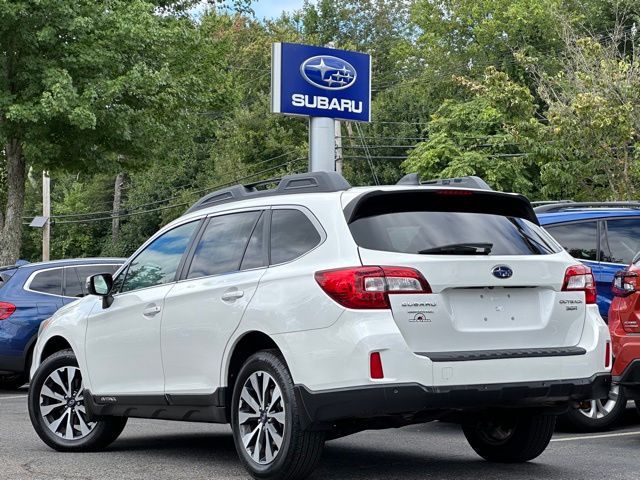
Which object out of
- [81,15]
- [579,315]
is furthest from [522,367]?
[81,15]

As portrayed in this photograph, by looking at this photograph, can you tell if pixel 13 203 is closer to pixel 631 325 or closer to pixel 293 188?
pixel 631 325

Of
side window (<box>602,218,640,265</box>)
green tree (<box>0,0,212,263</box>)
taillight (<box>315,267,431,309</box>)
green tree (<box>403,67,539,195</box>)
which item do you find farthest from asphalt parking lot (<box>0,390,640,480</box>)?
green tree (<box>403,67,539,195</box>)

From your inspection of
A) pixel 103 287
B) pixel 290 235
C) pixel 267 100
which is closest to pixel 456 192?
pixel 290 235

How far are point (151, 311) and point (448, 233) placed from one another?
2.33 m

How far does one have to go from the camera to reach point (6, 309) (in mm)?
14523

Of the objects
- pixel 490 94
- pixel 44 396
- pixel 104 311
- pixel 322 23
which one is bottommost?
pixel 44 396

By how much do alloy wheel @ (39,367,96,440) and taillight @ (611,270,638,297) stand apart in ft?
13.6

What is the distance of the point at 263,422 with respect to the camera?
263 inches

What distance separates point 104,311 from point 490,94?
1979cm

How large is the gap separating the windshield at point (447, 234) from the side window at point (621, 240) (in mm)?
3475

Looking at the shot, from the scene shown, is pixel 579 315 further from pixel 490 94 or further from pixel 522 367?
pixel 490 94

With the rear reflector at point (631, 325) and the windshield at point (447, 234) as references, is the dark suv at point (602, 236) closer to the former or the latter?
the rear reflector at point (631, 325)

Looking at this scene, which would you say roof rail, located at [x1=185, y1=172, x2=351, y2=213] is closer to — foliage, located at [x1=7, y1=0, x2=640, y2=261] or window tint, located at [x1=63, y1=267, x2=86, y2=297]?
window tint, located at [x1=63, y1=267, x2=86, y2=297]

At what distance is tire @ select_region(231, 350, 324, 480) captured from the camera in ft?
21.0
